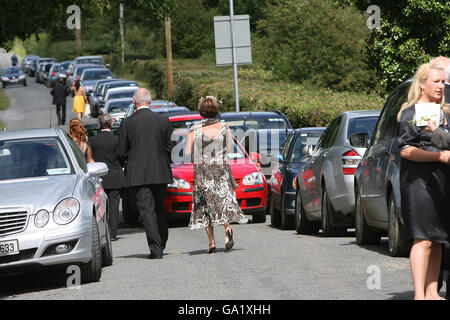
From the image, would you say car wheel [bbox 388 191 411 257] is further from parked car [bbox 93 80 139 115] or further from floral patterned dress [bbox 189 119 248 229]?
parked car [bbox 93 80 139 115]

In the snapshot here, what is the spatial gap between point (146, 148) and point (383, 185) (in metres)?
2.88

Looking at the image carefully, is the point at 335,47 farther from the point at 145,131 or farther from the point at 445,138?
the point at 445,138

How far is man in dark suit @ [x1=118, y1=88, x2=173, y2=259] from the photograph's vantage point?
12250 millimetres

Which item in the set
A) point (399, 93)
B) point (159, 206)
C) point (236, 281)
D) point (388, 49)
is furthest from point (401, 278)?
point (388, 49)

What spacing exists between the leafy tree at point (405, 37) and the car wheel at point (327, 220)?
7.89 m

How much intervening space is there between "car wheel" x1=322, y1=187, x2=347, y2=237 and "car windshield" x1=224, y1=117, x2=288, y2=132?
22.6 ft

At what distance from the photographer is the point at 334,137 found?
1416 centimetres

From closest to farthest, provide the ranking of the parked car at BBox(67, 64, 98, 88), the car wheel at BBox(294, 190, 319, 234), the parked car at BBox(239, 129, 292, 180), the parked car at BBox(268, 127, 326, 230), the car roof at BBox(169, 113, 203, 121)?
the car wheel at BBox(294, 190, 319, 234) < the parked car at BBox(268, 127, 326, 230) < the car roof at BBox(169, 113, 203, 121) < the parked car at BBox(239, 129, 292, 180) < the parked car at BBox(67, 64, 98, 88)

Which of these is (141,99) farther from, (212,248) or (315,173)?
(315,173)

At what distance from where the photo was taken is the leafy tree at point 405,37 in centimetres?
2141

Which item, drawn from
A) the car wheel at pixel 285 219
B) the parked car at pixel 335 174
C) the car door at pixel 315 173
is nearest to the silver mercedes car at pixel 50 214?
the parked car at pixel 335 174

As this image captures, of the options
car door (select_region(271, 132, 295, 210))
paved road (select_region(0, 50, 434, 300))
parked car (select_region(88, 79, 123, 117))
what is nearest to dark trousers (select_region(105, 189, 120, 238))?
paved road (select_region(0, 50, 434, 300))

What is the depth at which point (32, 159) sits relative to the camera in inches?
443

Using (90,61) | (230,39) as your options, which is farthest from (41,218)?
(90,61)
